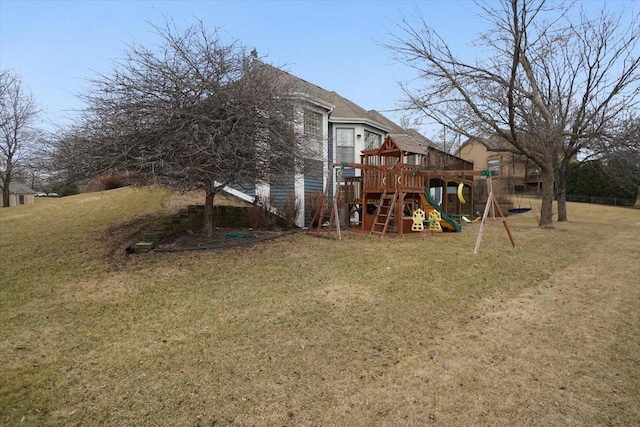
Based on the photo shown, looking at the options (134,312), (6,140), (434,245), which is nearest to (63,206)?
(6,140)

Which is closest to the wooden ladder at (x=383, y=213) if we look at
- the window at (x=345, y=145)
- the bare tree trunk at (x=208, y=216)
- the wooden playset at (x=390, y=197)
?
the wooden playset at (x=390, y=197)

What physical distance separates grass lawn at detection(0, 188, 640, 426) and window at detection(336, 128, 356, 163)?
890 cm

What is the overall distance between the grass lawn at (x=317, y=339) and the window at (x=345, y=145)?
890cm

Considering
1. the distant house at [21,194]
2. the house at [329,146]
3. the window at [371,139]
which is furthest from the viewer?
the distant house at [21,194]

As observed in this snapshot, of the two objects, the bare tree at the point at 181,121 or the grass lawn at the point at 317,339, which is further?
the bare tree at the point at 181,121

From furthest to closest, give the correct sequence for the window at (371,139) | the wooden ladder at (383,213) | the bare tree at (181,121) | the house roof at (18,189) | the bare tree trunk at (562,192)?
the house roof at (18,189) < the bare tree trunk at (562,192) < the window at (371,139) < the wooden ladder at (383,213) < the bare tree at (181,121)

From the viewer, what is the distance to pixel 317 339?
435 centimetres

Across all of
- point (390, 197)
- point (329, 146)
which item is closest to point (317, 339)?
point (390, 197)

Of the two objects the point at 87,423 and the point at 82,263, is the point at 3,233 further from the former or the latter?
the point at 87,423

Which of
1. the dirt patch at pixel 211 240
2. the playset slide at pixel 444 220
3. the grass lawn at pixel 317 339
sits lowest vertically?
the grass lawn at pixel 317 339

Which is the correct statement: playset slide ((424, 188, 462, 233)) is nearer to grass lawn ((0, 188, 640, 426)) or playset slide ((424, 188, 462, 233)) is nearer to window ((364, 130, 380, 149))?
grass lawn ((0, 188, 640, 426))

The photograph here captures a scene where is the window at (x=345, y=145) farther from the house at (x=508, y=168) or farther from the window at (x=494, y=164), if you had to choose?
the window at (x=494, y=164)

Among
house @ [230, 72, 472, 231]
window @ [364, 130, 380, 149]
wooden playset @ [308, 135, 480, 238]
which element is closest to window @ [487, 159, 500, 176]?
house @ [230, 72, 472, 231]

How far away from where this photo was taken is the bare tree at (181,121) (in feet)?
25.6
